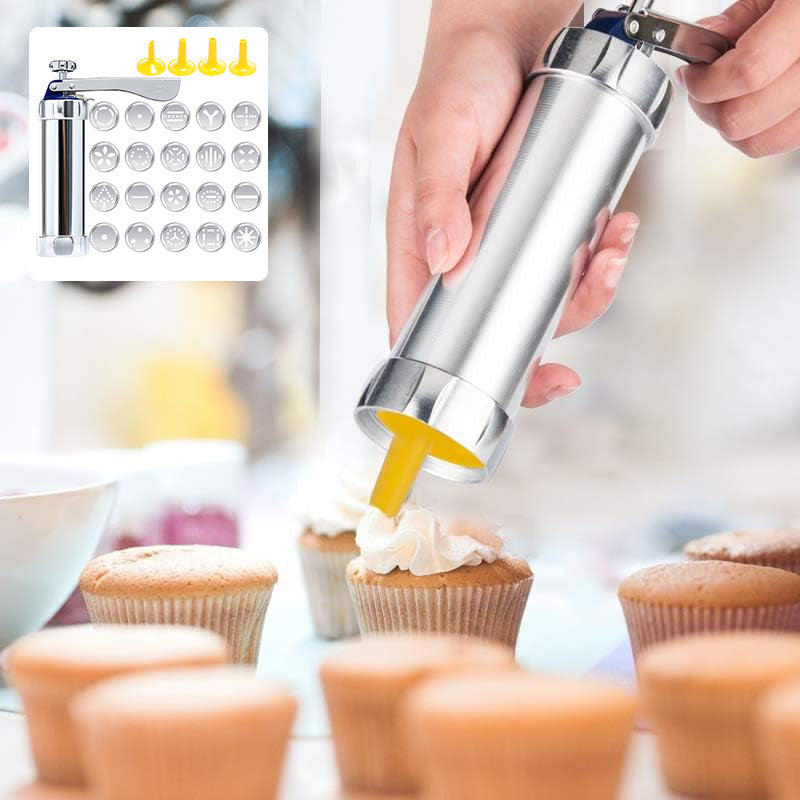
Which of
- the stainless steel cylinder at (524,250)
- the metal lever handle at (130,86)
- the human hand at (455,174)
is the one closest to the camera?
the stainless steel cylinder at (524,250)

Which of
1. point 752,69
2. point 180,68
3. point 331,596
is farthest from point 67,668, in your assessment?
point 180,68

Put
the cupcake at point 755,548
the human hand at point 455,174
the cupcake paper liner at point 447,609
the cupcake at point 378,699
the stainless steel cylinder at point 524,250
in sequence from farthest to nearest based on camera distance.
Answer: the cupcake at point 755,548, the cupcake paper liner at point 447,609, the human hand at point 455,174, the stainless steel cylinder at point 524,250, the cupcake at point 378,699

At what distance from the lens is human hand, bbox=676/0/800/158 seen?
82cm

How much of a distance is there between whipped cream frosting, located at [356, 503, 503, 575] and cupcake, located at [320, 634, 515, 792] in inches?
12.1

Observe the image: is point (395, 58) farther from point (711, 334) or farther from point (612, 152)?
point (612, 152)

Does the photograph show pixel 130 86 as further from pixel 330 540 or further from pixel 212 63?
pixel 330 540

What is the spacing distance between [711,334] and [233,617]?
3.37 feet

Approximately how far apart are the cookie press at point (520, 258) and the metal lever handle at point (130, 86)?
0.95 m

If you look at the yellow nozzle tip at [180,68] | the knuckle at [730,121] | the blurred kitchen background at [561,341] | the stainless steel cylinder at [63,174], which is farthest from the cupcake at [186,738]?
the yellow nozzle tip at [180,68]

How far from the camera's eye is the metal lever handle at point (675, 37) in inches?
27.7

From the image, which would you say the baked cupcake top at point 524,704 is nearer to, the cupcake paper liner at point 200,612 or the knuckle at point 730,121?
the cupcake paper liner at point 200,612

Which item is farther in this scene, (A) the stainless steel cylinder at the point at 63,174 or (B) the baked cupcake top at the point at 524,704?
(A) the stainless steel cylinder at the point at 63,174

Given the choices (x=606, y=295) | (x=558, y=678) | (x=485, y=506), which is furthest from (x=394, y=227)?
(x=485, y=506)

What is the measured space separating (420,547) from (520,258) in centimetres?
28
